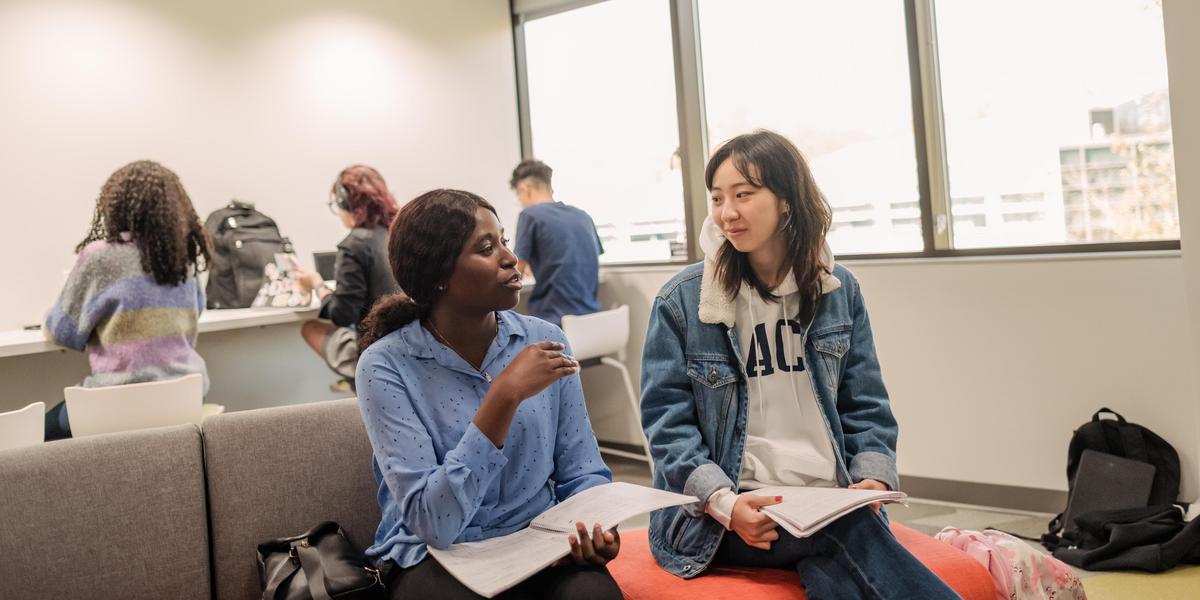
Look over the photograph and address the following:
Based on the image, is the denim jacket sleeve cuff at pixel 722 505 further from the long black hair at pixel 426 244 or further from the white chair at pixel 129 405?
the white chair at pixel 129 405

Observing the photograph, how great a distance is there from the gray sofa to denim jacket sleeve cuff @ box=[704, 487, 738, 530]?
0.66m

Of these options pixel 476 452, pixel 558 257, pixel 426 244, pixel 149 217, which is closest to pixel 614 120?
pixel 558 257

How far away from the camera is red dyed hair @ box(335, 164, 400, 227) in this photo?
3.99 m

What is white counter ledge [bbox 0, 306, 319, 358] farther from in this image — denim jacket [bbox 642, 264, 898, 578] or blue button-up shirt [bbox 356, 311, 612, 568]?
denim jacket [bbox 642, 264, 898, 578]

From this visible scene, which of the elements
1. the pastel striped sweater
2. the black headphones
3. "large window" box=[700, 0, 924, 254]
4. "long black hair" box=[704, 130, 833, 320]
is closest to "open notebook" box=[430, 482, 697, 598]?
"long black hair" box=[704, 130, 833, 320]

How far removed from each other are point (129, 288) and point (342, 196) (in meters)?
1.02

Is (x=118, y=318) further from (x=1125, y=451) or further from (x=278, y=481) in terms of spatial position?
(x=1125, y=451)

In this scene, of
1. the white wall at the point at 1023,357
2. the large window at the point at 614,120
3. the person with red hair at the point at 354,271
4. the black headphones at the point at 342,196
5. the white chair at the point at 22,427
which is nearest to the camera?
the white chair at the point at 22,427

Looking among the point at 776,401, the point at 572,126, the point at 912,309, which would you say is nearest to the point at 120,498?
the point at 776,401

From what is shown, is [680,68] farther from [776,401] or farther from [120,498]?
[120,498]

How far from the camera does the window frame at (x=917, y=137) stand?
399 cm

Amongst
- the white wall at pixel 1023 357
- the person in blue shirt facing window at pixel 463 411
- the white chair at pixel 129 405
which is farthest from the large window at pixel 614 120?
the person in blue shirt facing window at pixel 463 411

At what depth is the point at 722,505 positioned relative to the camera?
6.13ft

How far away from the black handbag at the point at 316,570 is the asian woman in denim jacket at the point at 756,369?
22.5 inches
